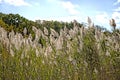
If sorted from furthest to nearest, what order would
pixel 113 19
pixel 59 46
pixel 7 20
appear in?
1. pixel 7 20
2. pixel 113 19
3. pixel 59 46

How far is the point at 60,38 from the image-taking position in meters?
5.22

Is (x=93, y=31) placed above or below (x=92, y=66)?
above

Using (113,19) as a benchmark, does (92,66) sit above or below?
below

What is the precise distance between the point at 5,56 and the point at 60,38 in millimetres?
1027

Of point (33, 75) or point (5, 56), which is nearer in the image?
point (33, 75)

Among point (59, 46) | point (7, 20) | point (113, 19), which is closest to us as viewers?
point (59, 46)

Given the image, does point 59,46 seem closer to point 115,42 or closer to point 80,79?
point 80,79

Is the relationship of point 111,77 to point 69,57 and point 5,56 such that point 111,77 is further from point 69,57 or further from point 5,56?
point 5,56

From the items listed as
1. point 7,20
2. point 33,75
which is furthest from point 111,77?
point 7,20

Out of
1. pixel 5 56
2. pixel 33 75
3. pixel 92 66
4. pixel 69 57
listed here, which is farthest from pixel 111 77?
pixel 5 56

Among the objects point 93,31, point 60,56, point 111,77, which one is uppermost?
point 93,31

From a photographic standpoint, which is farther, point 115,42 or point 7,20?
point 7,20

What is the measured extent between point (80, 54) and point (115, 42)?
2.26 ft

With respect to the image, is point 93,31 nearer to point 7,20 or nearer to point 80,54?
point 80,54
